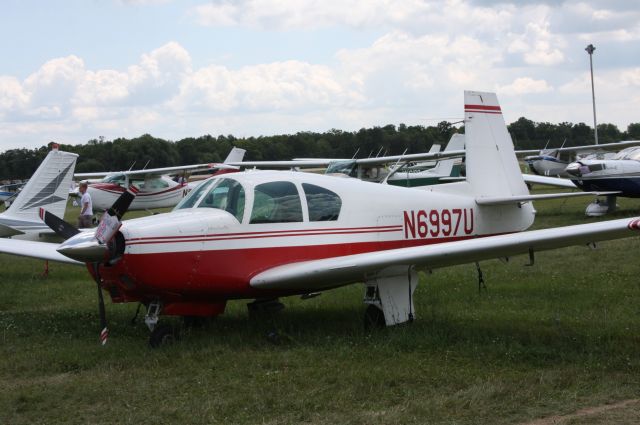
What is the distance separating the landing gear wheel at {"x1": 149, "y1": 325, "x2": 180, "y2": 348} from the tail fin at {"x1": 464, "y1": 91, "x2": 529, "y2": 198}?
427 centimetres

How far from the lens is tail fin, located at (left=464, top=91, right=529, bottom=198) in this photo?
9773 mm

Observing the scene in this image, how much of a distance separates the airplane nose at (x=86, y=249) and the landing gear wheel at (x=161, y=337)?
41.8 inches

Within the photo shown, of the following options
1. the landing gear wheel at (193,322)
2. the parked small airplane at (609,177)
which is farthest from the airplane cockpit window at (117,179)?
the landing gear wheel at (193,322)

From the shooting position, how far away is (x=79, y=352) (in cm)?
756

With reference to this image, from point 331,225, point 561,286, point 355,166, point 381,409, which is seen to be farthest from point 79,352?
point 355,166

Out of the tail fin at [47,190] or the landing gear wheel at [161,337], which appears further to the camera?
the tail fin at [47,190]

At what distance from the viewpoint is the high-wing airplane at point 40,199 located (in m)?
13.8

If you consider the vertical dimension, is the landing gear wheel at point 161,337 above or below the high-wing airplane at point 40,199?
below

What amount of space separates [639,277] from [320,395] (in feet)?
22.9

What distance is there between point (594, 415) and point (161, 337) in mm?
4325

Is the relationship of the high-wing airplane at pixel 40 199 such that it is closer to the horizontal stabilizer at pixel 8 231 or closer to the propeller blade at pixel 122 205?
the horizontal stabilizer at pixel 8 231

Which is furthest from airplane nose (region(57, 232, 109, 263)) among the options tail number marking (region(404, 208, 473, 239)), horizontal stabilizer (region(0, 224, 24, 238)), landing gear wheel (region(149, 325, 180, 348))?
horizontal stabilizer (region(0, 224, 24, 238))

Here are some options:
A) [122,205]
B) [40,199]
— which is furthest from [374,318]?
[40,199]

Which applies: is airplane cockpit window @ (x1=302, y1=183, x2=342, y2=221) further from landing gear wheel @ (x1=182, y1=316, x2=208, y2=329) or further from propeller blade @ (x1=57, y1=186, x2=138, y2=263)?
propeller blade @ (x1=57, y1=186, x2=138, y2=263)
